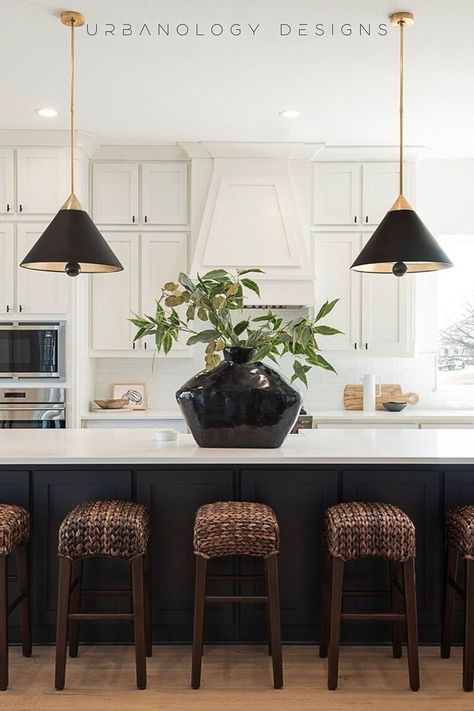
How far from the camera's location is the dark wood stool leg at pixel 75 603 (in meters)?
2.81

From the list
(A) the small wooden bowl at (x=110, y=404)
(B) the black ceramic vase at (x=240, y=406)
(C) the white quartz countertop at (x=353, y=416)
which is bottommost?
(C) the white quartz countertop at (x=353, y=416)

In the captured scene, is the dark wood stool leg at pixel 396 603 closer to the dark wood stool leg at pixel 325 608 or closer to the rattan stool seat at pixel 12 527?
the dark wood stool leg at pixel 325 608

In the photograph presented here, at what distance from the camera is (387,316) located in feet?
17.9

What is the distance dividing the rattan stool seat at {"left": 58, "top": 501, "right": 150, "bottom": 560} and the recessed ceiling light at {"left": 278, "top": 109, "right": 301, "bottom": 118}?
9.99 ft

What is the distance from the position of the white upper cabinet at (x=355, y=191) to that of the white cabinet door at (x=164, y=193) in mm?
1049

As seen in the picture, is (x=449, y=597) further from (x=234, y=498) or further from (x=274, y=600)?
(x=234, y=498)

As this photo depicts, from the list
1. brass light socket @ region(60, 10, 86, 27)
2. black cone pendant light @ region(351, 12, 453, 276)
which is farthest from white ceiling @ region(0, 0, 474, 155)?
black cone pendant light @ region(351, 12, 453, 276)

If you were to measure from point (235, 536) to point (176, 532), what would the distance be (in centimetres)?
48

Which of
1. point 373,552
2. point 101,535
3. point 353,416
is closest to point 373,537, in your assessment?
point 373,552

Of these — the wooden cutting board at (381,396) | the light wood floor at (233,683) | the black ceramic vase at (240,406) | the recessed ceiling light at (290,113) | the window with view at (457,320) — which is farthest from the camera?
the window with view at (457,320)

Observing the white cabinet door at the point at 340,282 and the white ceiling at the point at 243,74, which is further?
the white cabinet door at the point at 340,282

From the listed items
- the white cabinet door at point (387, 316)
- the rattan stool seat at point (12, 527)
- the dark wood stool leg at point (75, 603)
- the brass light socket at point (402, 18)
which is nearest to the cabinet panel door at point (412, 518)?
the dark wood stool leg at point (75, 603)

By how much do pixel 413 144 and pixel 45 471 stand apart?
12.5ft

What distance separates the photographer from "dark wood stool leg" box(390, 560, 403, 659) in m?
2.82
